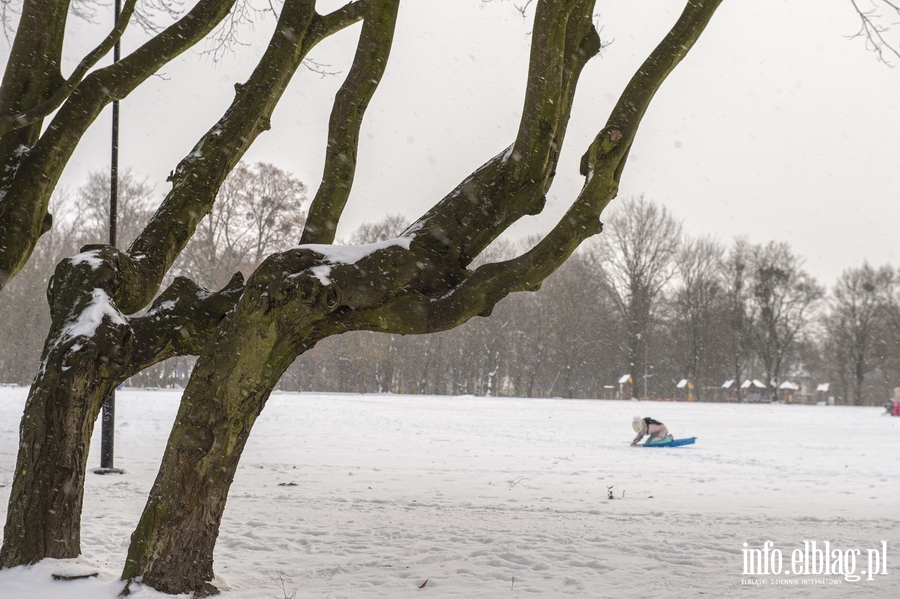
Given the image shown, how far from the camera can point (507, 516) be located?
852 centimetres

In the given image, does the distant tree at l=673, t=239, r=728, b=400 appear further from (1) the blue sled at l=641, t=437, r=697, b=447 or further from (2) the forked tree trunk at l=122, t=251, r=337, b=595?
(2) the forked tree trunk at l=122, t=251, r=337, b=595

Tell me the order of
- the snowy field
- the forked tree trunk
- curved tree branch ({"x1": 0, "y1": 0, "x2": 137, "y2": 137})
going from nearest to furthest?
the forked tree trunk
the snowy field
curved tree branch ({"x1": 0, "y1": 0, "x2": 137, "y2": 137})

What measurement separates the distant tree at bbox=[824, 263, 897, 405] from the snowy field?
45470mm

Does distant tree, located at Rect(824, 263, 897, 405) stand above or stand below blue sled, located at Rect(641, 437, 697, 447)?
above

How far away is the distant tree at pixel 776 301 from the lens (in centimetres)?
5922

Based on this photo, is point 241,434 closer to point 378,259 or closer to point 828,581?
point 378,259

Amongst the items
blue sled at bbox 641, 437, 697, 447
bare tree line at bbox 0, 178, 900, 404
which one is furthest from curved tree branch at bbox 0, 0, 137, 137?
bare tree line at bbox 0, 178, 900, 404

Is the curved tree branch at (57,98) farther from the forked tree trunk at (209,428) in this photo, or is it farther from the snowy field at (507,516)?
the snowy field at (507,516)

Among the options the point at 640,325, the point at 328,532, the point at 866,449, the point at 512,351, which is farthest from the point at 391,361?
the point at 328,532

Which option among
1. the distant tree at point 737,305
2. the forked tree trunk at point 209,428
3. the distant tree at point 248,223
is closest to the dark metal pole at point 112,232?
the forked tree trunk at point 209,428

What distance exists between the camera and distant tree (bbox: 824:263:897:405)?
5900cm

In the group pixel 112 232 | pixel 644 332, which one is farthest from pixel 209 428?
pixel 644 332

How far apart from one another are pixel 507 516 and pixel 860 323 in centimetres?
5957

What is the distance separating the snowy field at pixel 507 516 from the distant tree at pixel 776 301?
43086mm
